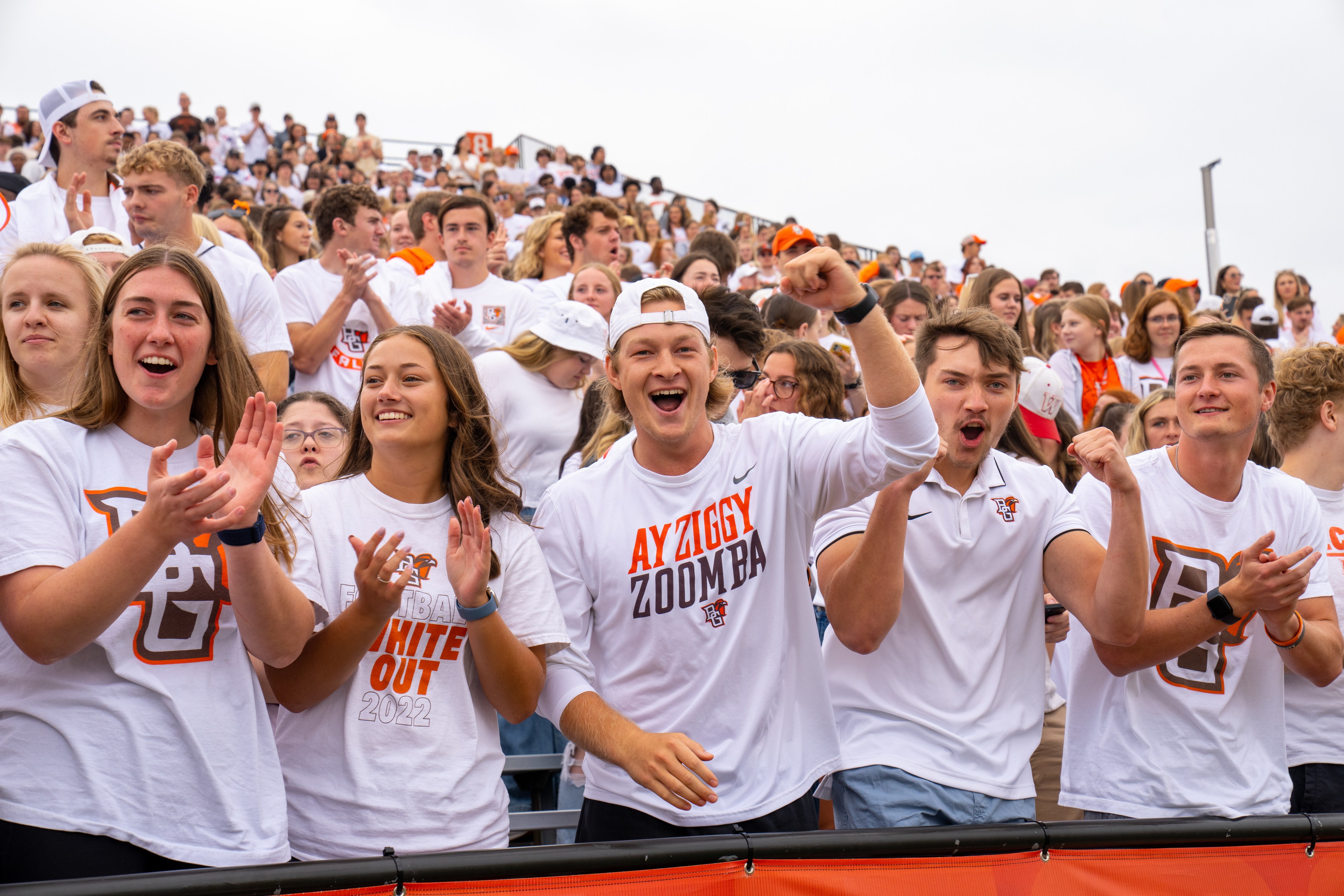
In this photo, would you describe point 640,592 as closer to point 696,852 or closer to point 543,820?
point 696,852

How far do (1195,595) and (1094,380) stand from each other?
14.0 ft

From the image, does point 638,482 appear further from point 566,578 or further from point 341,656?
point 341,656

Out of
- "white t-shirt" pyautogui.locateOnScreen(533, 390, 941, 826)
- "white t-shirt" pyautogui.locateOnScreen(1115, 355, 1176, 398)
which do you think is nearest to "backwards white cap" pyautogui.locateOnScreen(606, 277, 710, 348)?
"white t-shirt" pyautogui.locateOnScreen(533, 390, 941, 826)

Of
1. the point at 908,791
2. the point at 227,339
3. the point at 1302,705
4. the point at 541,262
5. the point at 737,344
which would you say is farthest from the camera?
the point at 541,262

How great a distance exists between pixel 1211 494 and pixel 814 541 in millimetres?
1307

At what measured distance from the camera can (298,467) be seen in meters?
4.16

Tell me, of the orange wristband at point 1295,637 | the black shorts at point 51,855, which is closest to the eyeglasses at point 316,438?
the black shorts at point 51,855

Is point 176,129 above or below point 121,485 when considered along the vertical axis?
above

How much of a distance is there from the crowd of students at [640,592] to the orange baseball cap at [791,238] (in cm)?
2

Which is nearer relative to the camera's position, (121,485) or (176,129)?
(121,485)

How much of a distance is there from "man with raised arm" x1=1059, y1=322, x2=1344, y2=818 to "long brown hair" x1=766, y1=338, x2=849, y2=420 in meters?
1.38

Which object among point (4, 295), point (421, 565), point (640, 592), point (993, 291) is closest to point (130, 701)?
point (421, 565)

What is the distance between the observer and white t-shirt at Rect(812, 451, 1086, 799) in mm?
2994

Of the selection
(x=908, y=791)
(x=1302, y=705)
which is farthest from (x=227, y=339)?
(x=1302, y=705)
